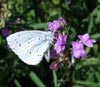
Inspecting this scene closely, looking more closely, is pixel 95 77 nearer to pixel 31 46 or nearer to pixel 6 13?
pixel 6 13

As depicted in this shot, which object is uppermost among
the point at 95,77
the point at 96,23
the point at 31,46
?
the point at 31,46

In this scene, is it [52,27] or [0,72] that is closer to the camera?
[52,27]

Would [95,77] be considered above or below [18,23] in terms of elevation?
below

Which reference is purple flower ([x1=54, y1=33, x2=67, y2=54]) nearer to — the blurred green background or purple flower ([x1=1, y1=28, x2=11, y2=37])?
the blurred green background

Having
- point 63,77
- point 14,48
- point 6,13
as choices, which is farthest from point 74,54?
point 6,13

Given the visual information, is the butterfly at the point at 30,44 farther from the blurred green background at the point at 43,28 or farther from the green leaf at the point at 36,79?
the green leaf at the point at 36,79
